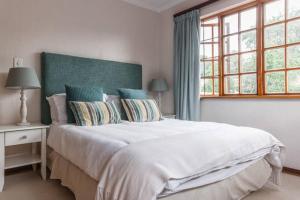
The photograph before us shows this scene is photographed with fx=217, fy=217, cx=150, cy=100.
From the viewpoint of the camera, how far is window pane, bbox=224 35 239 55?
321cm

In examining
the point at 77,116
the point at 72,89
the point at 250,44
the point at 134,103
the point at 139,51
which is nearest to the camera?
the point at 77,116

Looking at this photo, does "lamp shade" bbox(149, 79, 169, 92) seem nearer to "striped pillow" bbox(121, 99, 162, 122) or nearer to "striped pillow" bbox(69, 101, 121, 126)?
"striped pillow" bbox(121, 99, 162, 122)

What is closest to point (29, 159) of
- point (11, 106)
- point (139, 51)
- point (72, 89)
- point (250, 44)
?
point (11, 106)

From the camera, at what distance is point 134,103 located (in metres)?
2.82

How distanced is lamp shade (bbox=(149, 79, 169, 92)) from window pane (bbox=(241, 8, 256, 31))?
1.51 metres

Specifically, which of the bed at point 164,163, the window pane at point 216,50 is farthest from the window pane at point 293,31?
the bed at point 164,163

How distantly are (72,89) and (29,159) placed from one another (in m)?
0.93

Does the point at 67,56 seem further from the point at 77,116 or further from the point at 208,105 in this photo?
the point at 208,105

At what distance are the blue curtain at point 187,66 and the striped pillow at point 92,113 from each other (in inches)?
56.2

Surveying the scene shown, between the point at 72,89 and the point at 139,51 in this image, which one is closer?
the point at 72,89

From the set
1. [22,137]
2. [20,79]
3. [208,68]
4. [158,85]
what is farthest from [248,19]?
[22,137]

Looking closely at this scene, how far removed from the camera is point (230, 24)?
3285mm

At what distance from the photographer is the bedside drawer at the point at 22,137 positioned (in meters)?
2.22

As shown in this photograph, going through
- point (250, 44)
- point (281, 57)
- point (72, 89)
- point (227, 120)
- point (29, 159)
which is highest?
point (250, 44)
